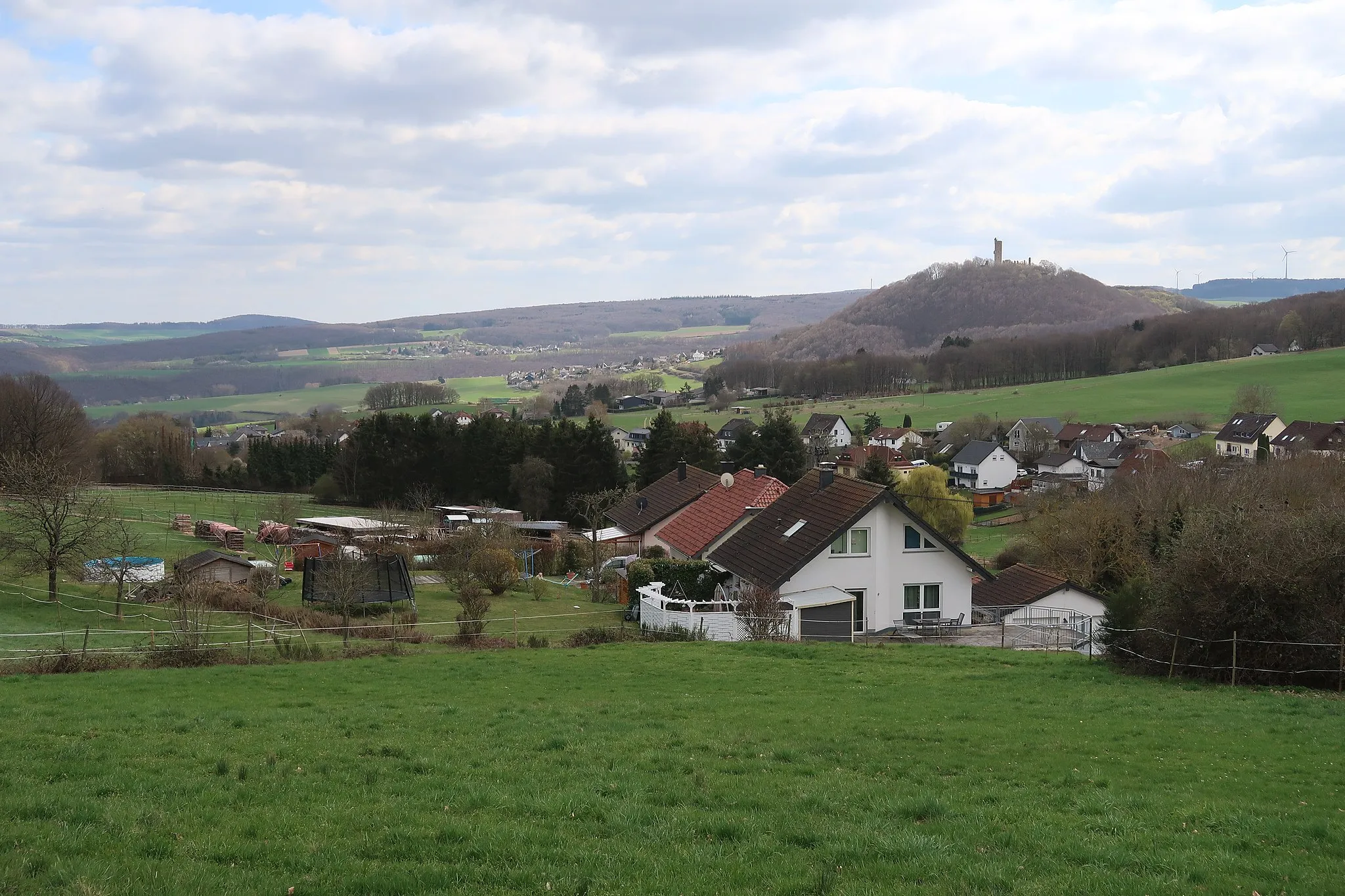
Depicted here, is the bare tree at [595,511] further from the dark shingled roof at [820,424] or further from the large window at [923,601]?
the dark shingled roof at [820,424]

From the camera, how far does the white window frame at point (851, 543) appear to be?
96.5ft

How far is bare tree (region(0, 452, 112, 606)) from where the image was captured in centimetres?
2939

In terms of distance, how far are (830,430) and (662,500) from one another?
3108 inches

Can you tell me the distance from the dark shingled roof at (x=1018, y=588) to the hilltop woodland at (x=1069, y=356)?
137539mm

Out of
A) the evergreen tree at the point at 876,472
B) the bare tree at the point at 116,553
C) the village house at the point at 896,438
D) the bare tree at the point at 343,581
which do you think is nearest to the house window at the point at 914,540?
the bare tree at the point at 343,581

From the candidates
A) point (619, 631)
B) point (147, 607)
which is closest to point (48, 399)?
point (147, 607)

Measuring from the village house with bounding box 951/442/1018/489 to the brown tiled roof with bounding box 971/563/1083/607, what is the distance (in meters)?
66.6

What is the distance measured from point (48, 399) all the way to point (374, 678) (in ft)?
242

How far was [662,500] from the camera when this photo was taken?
47875 mm

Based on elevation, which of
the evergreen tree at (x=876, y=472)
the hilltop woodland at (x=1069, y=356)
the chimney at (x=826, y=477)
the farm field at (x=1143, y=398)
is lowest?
the evergreen tree at (x=876, y=472)

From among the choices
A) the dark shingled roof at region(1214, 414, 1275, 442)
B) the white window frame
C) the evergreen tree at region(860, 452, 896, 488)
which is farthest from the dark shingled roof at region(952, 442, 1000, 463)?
the white window frame

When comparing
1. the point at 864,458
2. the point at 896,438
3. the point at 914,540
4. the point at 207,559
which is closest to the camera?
the point at 914,540

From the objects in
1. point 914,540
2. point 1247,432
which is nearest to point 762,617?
point 914,540

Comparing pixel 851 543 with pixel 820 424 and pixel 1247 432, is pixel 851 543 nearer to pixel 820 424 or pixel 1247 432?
pixel 1247 432
